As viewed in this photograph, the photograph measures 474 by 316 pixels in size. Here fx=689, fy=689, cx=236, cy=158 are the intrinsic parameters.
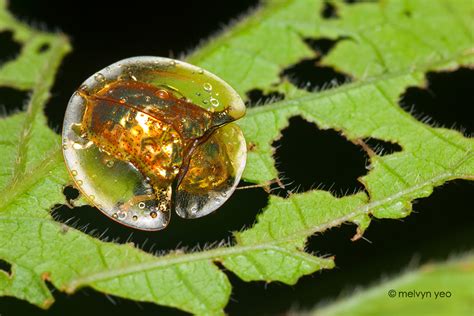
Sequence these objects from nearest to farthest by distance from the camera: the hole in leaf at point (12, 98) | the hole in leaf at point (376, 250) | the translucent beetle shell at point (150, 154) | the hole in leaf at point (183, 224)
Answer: the hole in leaf at point (376, 250) < the hole in leaf at point (183, 224) < the translucent beetle shell at point (150, 154) < the hole in leaf at point (12, 98)

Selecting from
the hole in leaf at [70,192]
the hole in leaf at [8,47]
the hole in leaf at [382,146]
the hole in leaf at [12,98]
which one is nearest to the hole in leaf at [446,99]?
the hole in leaf at [382,146]

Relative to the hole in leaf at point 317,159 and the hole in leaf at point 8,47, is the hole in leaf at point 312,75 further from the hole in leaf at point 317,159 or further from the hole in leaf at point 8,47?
the hole in leaf at point 8,47

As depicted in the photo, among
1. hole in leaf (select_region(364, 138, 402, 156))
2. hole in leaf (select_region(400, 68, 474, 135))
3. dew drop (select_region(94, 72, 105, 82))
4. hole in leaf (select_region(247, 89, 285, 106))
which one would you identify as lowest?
hole in leaf (select_region(364, 138, 402, 156))

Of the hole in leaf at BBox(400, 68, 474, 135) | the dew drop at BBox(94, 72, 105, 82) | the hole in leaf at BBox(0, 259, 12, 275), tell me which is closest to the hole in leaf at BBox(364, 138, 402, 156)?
the hole in leaf at BBox(400, 68, 474, 135)

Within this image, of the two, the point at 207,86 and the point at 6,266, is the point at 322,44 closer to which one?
the point at 207,86

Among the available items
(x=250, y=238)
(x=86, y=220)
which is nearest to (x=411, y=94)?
(x=250, y=238)

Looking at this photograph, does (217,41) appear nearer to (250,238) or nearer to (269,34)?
(269,34)

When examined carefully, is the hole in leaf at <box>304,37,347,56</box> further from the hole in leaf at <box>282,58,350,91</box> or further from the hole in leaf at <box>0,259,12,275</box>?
the hole in leaf at <box>0,259,12,275</box>
